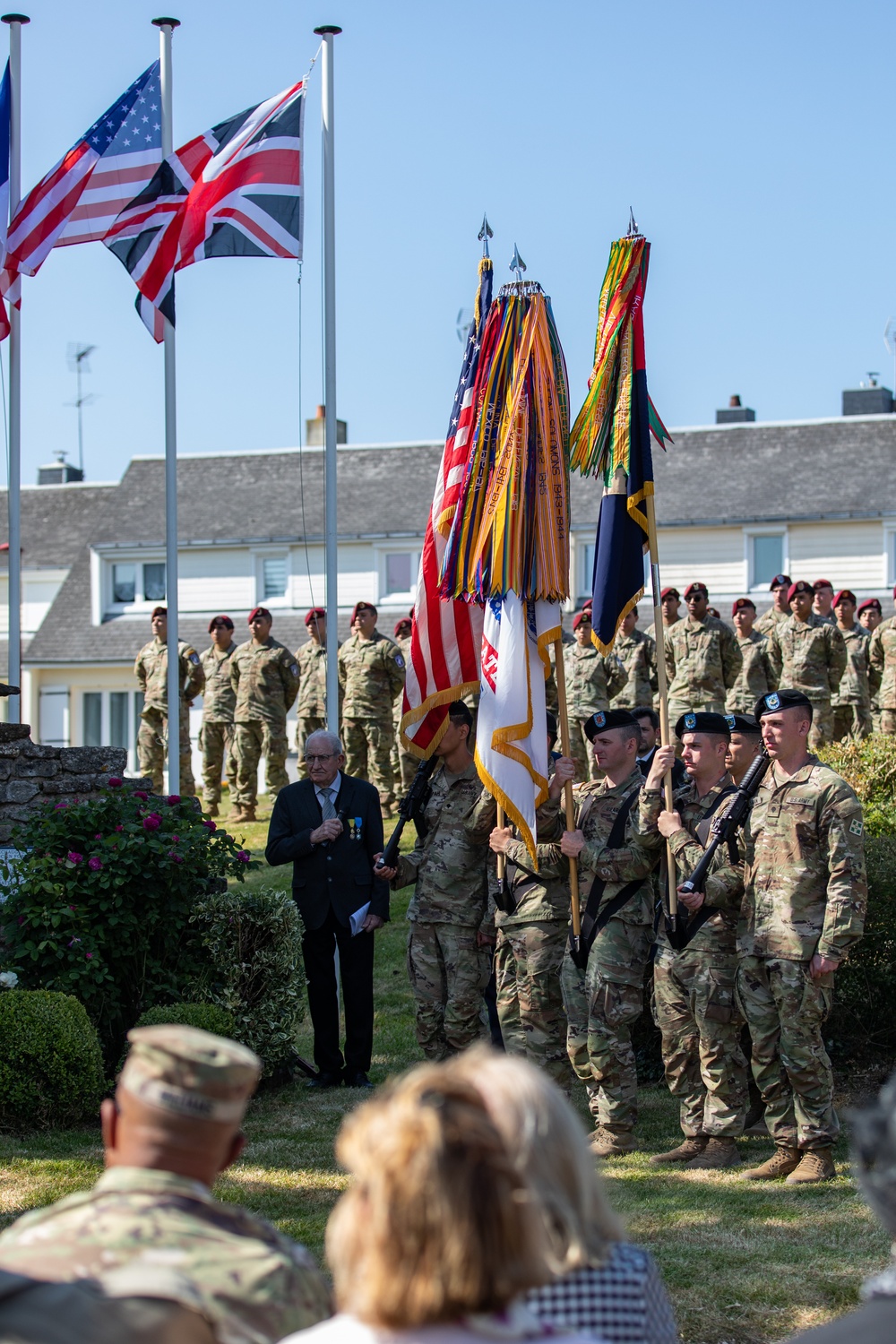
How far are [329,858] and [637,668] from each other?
331 inches

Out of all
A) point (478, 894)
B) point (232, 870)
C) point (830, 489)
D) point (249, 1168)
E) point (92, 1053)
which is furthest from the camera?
point (830, 489)

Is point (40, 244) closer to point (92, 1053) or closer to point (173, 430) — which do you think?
point (173, 430)

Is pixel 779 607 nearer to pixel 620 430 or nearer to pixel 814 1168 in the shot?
pixel 620 430

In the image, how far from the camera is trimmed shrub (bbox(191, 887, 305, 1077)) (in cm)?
895

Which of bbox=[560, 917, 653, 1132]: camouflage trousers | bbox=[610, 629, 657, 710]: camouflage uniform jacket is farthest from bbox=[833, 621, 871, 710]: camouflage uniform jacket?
bbox=[560, 917, 653, 1132]: camouflage trousers

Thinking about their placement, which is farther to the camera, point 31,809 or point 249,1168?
point 31,809

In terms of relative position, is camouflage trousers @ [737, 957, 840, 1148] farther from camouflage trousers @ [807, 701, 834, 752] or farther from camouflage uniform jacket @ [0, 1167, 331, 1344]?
camouflage trousers @ [807, 701, 834, 752]

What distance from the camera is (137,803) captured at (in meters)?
9.36

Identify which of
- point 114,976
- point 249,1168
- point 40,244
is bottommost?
point 249,1168

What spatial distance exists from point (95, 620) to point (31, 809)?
2413cm

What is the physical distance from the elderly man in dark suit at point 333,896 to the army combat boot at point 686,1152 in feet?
7.79

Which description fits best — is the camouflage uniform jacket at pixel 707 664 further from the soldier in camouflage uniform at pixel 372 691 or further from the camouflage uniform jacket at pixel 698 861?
the camouflage uniform jacket at pixel 698 861

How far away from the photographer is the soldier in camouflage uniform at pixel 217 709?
19.0m

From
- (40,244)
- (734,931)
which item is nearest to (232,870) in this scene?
(734,931)
